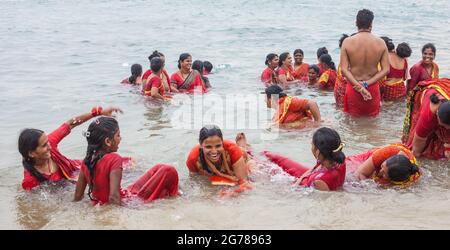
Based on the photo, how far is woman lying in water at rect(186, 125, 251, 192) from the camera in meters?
4.78

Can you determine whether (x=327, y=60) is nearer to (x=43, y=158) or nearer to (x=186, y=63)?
(x=186, y=63)

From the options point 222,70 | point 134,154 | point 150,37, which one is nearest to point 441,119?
point 134,154

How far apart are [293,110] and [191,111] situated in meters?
1.98

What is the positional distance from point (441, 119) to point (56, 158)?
340 cm

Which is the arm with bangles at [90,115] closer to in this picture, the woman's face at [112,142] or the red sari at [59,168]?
the red sari at [59,168]

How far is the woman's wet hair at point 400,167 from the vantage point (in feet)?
14.5

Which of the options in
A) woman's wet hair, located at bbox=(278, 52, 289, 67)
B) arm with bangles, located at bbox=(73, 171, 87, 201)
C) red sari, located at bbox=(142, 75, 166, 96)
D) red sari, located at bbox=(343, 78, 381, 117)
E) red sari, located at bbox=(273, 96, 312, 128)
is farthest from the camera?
woman's wet hair, located at bbox=(278, 52, 289, 67)

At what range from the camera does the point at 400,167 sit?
4.40 meters

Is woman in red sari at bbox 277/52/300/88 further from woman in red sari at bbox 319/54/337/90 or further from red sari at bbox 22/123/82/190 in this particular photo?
red sari at bbox 22/123/82/190

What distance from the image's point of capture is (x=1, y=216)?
14.9 ft

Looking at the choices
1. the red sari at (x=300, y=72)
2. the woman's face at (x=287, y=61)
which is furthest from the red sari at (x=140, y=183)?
the red sari at (x=300, y=72)

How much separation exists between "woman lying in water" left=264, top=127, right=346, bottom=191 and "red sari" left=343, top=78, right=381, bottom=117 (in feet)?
8.28

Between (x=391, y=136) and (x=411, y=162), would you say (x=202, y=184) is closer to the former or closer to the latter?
(x=411, y=162)

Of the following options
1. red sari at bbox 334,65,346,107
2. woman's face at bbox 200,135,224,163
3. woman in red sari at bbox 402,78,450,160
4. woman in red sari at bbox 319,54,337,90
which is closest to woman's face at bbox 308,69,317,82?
woman in red sari at bbox 319,54,337,90
